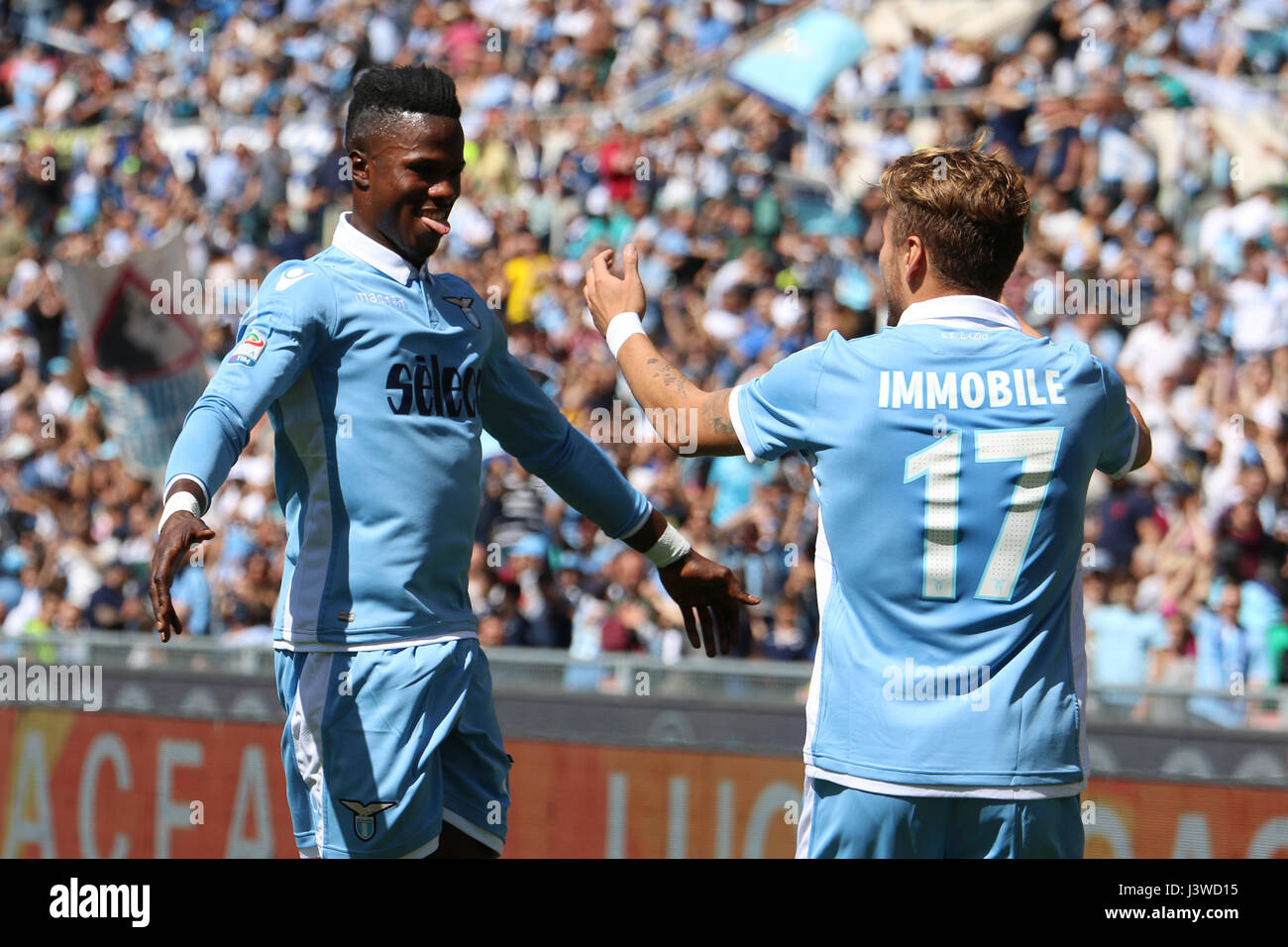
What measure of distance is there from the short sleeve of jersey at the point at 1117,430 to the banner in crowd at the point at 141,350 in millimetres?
5926

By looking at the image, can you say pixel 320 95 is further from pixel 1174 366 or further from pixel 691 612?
pixel 691 612

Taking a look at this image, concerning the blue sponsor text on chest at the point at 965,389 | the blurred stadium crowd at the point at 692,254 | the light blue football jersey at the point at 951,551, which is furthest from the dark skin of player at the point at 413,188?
the blurred stadium crowd at the point at 692,254

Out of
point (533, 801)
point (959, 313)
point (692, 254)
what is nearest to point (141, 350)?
point (533, 801)

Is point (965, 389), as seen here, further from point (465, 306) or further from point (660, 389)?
point (465, 306)

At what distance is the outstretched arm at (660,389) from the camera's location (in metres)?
3.55

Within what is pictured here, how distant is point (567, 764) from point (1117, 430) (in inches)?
190

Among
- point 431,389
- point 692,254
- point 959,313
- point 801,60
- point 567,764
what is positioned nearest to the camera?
point 959,313

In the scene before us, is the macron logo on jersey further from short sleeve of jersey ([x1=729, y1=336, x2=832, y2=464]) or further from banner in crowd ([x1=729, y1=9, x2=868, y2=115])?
banner in crowd ([x1=729, y1=9, x2=868, y2=115])

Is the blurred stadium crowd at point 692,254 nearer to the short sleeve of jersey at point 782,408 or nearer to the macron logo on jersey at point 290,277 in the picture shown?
the short sleeve of jersey at point 782,408

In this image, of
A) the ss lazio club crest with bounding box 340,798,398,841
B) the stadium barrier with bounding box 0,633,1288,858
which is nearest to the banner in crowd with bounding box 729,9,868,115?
the stadium barrier with bounding box 0,633,1288,858

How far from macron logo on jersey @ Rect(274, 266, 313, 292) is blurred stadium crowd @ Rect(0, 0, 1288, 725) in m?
4.10

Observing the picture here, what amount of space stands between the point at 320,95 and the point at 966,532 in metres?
14.9

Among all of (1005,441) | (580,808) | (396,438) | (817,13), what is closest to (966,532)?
→ (1005,441)

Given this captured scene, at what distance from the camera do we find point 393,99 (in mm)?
4043
